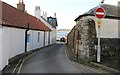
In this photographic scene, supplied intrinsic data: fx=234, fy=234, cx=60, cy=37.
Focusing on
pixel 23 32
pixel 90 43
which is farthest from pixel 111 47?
pixel 23 32

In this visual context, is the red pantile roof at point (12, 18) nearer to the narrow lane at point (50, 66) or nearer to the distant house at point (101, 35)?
the narrow lane at point (50, 66)

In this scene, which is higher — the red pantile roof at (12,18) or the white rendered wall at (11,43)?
the red pantile roof at (12,18)

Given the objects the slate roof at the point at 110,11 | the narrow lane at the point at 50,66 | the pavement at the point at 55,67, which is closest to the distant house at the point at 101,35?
the slate roof at the point at 110,11

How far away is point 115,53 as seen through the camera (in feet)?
64.5

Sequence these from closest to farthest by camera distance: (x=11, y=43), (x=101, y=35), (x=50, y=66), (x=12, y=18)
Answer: (x=50, y=66)
(x=11, y=43)
(x=101, y=35)
(x=12, y=18)

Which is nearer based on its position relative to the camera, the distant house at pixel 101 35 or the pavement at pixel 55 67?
the pavement at pixel 55 67

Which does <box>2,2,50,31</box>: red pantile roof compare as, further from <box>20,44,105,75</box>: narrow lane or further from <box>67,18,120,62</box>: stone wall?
<box>67,18,120,62</box>: stone wall

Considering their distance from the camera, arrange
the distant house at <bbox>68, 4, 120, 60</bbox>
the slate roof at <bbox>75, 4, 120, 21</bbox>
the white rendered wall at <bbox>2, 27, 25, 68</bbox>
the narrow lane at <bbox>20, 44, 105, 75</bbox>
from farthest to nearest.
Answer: the slate roof at <bbox>75, 4, 120, 21</bbox> < the distant house at <bbox>68, 4, 120, 60</bbox> < the white rendered wall at <bbox>2, 27, 25, 68</bbox> < the narrow lane at <bbox>20, 44, 105, 75</bbox>

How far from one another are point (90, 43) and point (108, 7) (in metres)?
6.64

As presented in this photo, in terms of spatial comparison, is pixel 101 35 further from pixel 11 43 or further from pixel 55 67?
pixel 11 43

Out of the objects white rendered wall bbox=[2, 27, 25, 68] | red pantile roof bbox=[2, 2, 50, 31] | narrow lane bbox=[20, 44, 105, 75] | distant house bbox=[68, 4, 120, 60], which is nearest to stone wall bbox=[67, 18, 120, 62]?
distant house bbox=[68, 4, 120, 60]

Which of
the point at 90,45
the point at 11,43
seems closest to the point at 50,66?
the point at 90,45

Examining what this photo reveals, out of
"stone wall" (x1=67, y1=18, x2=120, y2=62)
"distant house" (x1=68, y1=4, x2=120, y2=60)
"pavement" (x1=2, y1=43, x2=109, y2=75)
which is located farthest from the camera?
"distant house" (x1=68, y1=4, x2=120, y2=60)

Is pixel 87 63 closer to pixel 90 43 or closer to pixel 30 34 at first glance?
pixel 90 43
